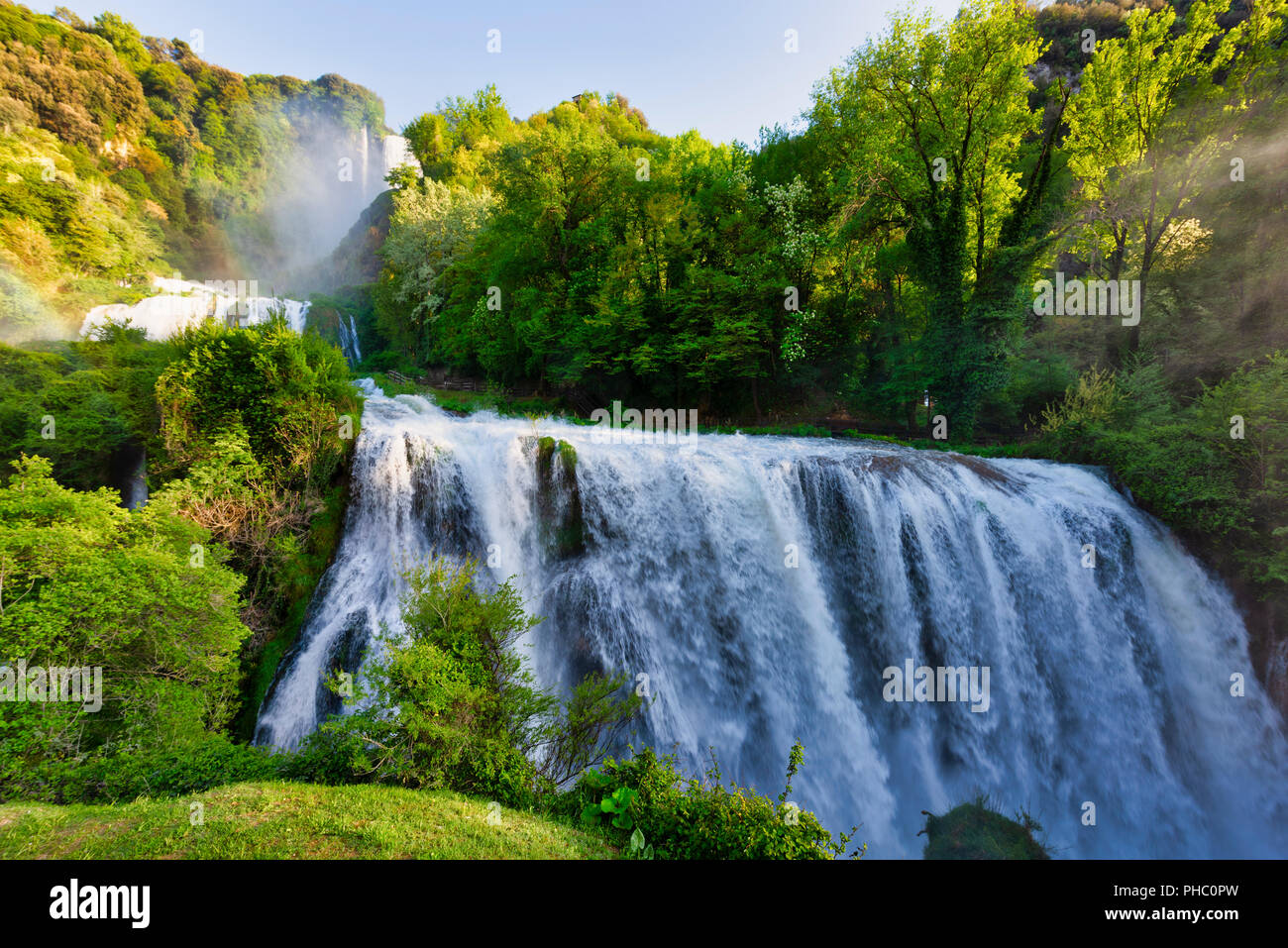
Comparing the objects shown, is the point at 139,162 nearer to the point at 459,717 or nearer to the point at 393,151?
the point at 393,151

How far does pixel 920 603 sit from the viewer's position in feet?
36.7

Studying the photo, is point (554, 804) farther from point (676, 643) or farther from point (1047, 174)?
point (1047, 174)

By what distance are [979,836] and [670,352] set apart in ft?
63.3

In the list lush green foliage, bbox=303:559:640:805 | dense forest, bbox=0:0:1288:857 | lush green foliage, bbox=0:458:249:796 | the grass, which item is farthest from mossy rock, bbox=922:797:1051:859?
lush green foliage, bbox=0:458:249:796

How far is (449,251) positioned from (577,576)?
92.0 ft

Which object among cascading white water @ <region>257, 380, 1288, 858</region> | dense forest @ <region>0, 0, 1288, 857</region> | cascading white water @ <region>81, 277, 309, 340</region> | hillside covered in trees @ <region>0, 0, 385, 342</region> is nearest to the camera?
dense forest @ <region>0, 0, 1288, 857</region>

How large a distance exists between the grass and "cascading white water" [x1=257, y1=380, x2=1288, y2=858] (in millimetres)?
4407

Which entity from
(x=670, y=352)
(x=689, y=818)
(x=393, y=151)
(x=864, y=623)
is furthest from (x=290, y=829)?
(x=393, y=151)

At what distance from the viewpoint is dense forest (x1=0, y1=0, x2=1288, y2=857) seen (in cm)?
654

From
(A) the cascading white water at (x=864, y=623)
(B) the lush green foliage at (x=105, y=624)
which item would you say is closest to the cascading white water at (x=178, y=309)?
(B) the lush green foliage at (x=105, y=624)

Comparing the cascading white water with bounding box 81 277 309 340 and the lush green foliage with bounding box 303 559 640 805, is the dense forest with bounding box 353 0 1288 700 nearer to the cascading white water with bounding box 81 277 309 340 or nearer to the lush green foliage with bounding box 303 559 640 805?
the cascading white water with bounding box 81 277 309 340

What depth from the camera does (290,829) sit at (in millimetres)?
4301

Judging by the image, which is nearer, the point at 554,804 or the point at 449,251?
the point at 554,804

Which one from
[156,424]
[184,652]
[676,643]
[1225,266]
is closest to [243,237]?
[156,424]
